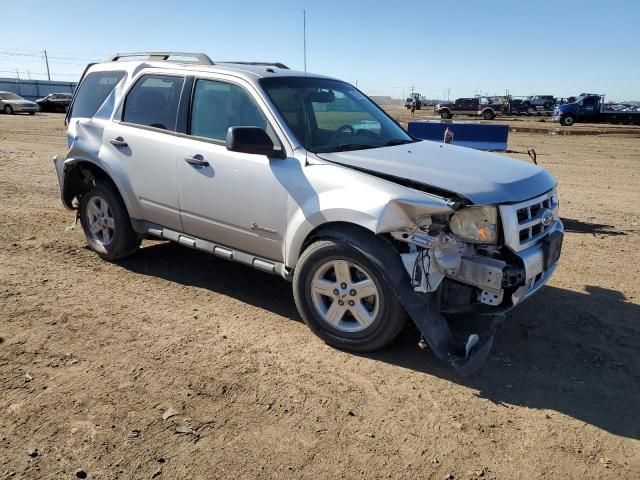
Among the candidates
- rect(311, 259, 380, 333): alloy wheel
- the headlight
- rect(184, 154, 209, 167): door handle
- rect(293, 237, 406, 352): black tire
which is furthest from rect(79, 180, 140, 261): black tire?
the headlight

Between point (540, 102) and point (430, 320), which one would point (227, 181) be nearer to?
point (430, 320)

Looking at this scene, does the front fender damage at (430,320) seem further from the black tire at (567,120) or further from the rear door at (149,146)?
the black tire at (567,120)

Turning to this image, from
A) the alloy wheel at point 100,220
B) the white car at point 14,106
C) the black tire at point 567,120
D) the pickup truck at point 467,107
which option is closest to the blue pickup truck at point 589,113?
the black tire at point 567,120

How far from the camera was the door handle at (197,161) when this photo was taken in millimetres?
4631

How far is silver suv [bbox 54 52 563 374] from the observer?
3.63 metres

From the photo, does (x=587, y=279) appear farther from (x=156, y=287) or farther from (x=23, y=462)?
(x=23, y=462)

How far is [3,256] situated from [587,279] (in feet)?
20.1

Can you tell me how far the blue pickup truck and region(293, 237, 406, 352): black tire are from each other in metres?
35.9

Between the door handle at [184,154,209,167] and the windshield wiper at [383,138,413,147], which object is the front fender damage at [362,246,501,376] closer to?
the windshield wiper at [383,138,413,147]

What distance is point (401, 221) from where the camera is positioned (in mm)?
3617

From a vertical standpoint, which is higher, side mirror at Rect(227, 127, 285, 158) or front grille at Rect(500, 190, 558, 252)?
side mirror at Rect(227, 127, 285, 158)

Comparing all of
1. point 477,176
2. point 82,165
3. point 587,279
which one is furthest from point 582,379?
point 82,165

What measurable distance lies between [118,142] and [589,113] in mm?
36396

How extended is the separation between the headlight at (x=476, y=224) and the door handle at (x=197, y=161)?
214cm
